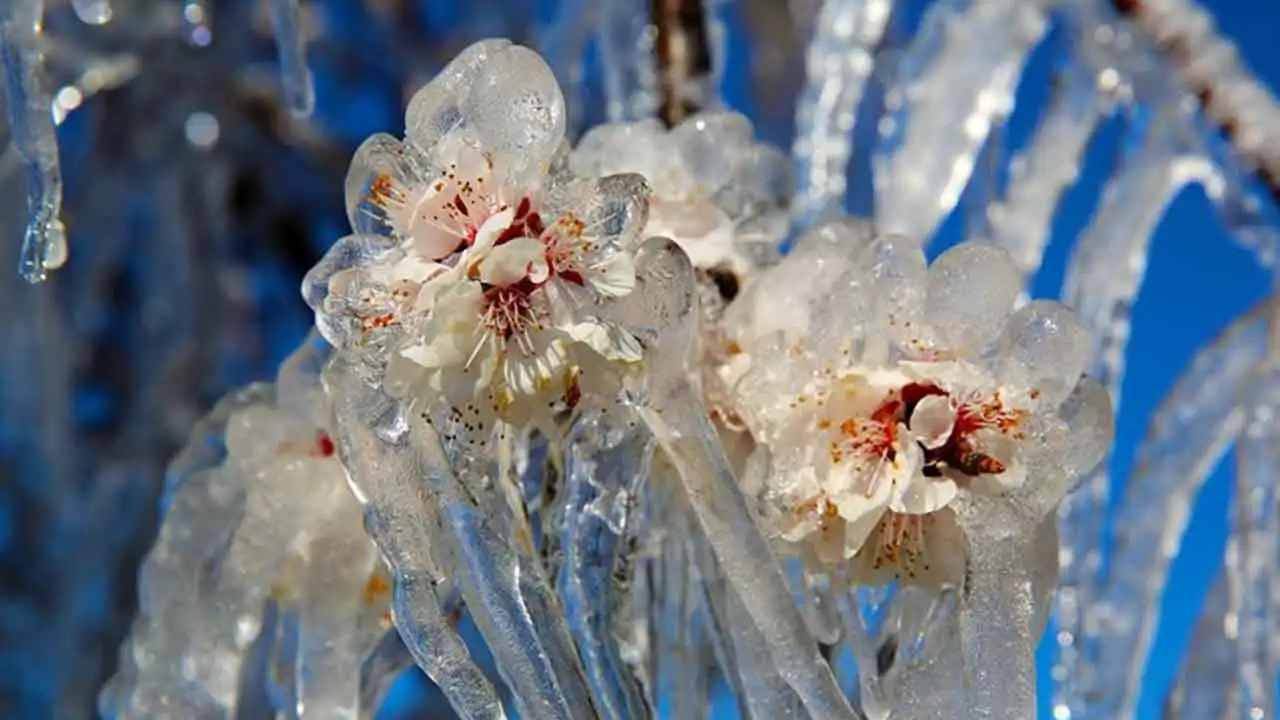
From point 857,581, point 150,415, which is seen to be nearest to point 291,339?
point 150,415

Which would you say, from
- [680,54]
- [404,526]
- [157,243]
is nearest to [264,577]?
[404,526]

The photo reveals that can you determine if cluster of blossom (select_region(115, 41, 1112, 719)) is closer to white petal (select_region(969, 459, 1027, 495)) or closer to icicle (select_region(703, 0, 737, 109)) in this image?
white petal (select_region(969, 459, 1027, 495))

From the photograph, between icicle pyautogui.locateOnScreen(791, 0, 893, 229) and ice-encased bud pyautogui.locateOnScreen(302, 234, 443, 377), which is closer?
ice-encased bud pyautogui.locateOnScreen(302, 234, 443, 377)

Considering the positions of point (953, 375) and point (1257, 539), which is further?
point (1257, 539)

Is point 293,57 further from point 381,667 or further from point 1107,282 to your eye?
point 1107,282

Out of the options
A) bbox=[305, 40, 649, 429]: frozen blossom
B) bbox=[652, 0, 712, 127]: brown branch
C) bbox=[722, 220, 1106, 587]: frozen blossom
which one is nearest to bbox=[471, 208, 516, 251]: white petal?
bbox=[305, 40, 649, 429]: frozen blossom

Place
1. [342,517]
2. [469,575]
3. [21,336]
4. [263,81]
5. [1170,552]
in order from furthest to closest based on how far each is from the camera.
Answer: [263,81] < [21,336] < [1170,552] < [342,517] < [469,575]

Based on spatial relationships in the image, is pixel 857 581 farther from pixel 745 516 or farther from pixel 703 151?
pixel 703 151
